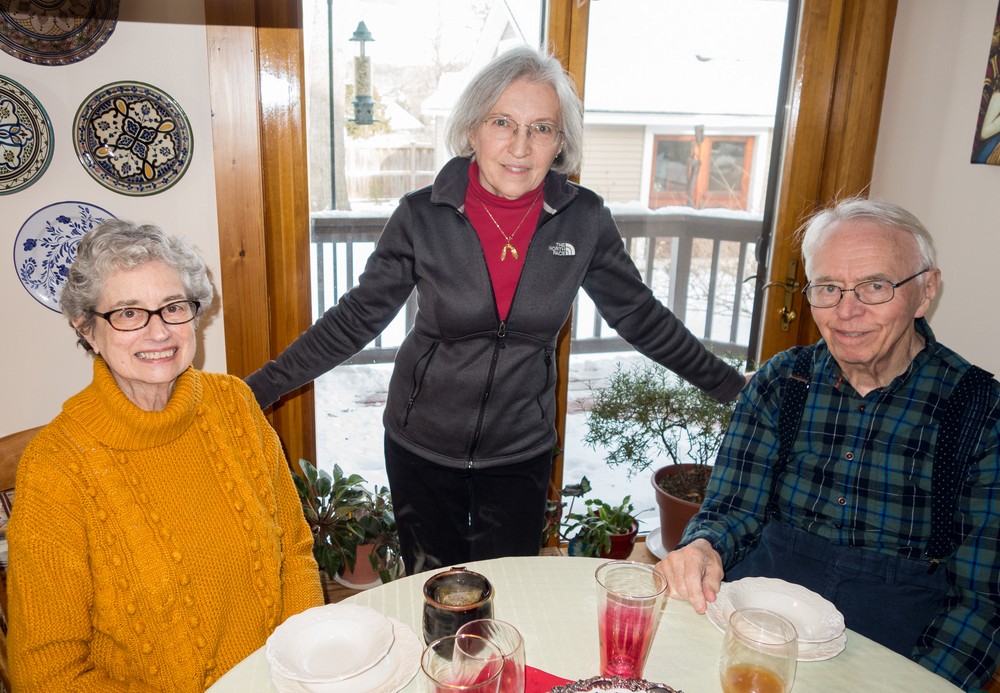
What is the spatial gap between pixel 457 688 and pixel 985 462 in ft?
3.55

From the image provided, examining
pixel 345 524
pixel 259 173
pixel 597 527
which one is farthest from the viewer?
pixel 597 527

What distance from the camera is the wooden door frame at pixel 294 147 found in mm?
2025

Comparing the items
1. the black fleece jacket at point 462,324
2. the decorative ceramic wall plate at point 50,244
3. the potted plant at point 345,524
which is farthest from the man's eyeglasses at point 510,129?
the potted plant at point 345,524

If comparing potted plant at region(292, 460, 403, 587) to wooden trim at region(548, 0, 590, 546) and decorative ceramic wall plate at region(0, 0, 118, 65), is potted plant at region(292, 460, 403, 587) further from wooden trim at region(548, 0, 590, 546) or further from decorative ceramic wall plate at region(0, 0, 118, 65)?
decorative ceramic wall plate at region(0, 0, 118, 65)

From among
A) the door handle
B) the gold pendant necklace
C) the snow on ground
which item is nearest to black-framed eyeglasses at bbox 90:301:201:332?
the gold pendant necklace

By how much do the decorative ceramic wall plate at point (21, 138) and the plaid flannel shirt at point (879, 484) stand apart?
180cm

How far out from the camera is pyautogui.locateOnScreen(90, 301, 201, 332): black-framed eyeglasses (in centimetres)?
124

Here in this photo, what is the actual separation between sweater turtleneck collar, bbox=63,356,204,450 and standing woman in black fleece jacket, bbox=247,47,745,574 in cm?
48

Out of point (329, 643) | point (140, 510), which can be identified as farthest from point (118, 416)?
point (329, 643)

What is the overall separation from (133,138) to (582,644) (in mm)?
1713

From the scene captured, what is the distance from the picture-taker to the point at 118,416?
1205 millimetres

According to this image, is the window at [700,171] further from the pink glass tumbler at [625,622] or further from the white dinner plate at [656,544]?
the pink glass tumbler at [625,622]

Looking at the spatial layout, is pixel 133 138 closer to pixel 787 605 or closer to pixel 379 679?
pixel 379 679

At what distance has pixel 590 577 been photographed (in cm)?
127
